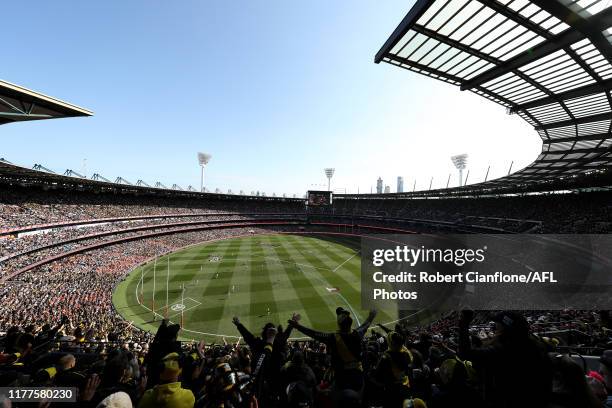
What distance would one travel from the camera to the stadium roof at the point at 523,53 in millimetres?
9906

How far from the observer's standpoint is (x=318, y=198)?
76.7 metres

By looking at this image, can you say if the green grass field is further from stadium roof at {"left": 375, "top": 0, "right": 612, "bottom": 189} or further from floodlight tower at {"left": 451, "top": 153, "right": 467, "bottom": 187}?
floodlight tower at {"left": 451, "top": 153, "right": 467, "bottom": 187}

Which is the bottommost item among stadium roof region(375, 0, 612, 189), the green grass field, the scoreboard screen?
the green grass field

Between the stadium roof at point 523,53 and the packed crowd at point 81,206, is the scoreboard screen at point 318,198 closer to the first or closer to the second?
the packed crowd at point 81,206

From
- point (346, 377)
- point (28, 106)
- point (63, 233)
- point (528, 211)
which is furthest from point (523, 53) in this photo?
point (63, 233)

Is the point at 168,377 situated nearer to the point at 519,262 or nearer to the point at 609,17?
the point at 609,17

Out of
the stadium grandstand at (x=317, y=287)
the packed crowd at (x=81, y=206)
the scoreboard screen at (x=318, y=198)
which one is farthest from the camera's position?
the scoreboard screen at (x=318, y=198)

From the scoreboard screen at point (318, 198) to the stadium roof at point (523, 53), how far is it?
57.1m

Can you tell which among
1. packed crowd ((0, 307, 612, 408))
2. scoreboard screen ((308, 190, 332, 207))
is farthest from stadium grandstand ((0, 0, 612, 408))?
scoreboard screen ((308, 190, 332, 207))

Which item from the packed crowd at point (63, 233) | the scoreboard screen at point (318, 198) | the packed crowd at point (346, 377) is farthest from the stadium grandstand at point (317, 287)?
the scoreboard screen at point (318, 198)

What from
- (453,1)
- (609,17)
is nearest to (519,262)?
(609,17)

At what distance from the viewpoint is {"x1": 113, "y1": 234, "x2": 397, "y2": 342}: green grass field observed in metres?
23.1

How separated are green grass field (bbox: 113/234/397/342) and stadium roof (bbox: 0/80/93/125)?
54.0 feet

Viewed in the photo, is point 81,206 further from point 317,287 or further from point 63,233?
point 317,287
